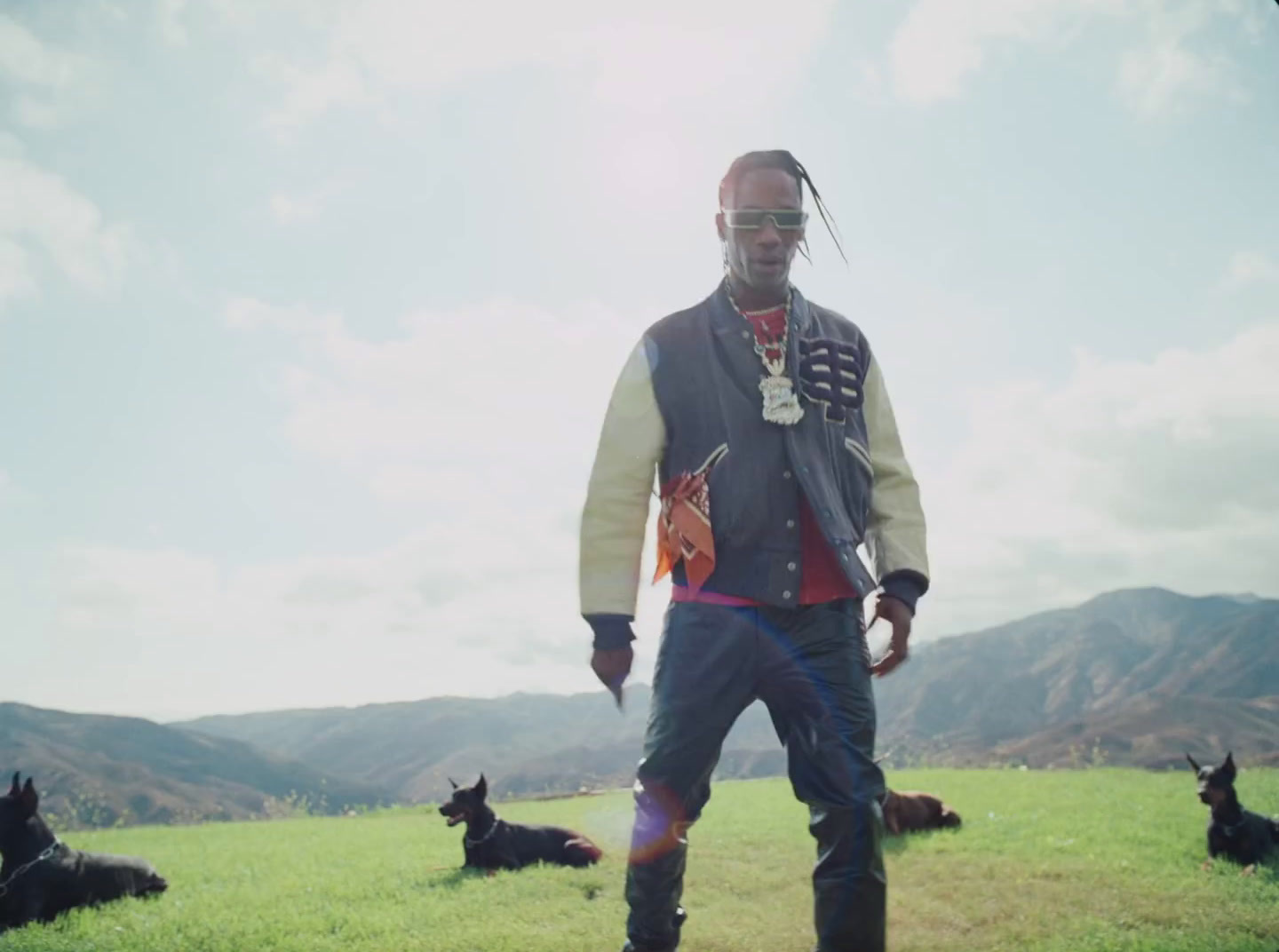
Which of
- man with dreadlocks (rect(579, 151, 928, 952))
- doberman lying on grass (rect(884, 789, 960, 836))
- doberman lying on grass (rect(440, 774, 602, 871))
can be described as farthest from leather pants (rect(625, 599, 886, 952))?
doberman lying on grass (rect(884, 789, 960, 836))

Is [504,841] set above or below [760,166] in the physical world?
below

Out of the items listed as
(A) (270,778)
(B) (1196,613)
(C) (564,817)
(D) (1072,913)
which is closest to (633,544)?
(D) (1072,913)

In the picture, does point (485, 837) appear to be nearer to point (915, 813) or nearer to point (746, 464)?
point (915, 813)

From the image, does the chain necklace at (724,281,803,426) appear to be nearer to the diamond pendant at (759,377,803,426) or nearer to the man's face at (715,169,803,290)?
the diamond pendant at (759,377,803,426)

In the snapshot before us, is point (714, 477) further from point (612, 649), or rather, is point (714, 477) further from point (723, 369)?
point (612, 649)

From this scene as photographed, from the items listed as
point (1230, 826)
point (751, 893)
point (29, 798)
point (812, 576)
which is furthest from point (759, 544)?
point (1230, 826)

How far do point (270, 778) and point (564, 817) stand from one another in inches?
4324

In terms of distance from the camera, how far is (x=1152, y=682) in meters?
134

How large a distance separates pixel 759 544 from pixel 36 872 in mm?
5466

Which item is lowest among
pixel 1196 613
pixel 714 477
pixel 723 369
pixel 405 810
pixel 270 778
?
pixel 270 778

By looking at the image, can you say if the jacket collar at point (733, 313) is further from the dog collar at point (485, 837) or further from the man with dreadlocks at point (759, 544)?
the dog collar at point (485, 837)

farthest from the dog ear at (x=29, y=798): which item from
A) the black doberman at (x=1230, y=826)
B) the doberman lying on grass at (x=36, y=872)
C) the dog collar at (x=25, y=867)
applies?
the black doberman at (x=1230, y=826)

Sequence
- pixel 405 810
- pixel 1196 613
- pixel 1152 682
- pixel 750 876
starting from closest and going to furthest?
pixel 750 876
pixel 405 810
pixel 1152 682
pixel 1196 613

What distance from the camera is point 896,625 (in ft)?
12.5
